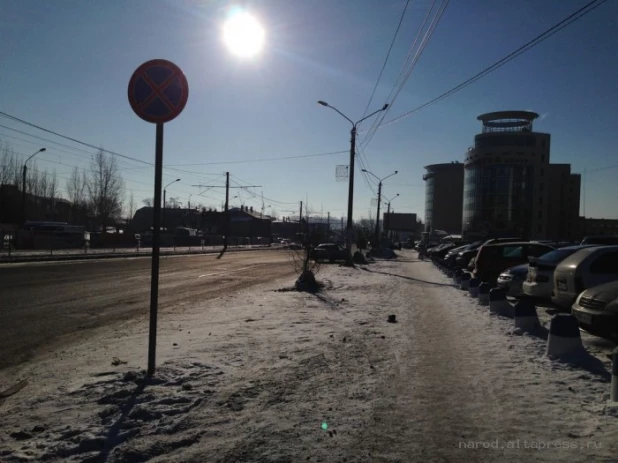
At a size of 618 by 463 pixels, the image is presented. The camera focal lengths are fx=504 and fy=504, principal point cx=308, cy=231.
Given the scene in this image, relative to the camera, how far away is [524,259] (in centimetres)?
1655

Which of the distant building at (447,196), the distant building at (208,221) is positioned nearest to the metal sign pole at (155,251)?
the distant building at (208,221)

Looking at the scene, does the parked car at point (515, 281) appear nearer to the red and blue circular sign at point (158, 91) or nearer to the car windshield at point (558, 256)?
the car windshield at point (558, 256)

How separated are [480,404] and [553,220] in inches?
5063

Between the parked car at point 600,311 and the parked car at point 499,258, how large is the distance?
9174 mm

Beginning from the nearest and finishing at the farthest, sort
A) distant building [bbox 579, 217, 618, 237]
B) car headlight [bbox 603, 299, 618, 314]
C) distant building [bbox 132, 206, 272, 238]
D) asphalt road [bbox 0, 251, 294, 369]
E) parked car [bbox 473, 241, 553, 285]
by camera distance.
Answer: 1. car headlight [bbox 603, 299, 618, 314]
2. asphalt road [bbox 0, 251, 294, 369]
3. parked car [bbox 473, 241, 553, 285]
4. distant building [bbox 132, 206, 272, 238]
5. distant building [bbox 579, 217, 618, 237]

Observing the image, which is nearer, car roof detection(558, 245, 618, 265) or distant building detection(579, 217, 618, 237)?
car roof detection(558, 245, 618, 265)

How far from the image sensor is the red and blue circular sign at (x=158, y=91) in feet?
17.9

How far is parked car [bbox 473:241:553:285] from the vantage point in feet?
54.4

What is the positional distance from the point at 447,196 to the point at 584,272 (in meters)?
158

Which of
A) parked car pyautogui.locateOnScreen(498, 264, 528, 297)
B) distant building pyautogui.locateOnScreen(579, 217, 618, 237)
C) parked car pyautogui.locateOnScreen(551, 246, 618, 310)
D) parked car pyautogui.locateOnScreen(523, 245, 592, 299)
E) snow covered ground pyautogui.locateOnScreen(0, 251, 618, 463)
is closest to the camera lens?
snow covered ground pyautogui.locateOnScreen(0, 251, 618, 463)

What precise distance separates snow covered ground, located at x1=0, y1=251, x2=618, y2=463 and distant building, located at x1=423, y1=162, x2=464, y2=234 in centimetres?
15929

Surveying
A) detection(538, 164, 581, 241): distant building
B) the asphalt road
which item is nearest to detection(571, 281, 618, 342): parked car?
the asphalt road

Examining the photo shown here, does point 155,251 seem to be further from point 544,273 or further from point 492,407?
point 544,273

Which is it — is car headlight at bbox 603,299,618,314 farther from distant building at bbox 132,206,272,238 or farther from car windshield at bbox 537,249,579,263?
distant building at bbox 132,206,272,238
